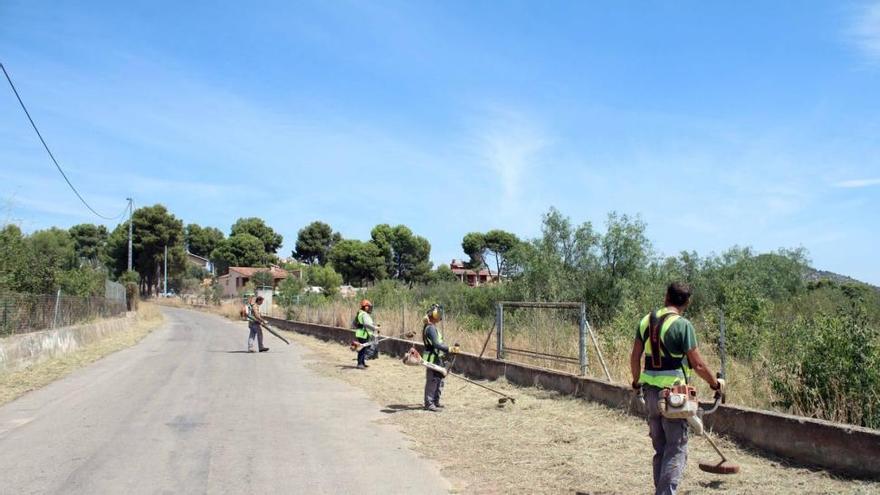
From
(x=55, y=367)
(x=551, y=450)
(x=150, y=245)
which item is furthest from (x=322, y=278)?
(x=551, y=450)

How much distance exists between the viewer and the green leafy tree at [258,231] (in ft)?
318

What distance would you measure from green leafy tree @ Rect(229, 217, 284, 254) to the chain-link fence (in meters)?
73.4

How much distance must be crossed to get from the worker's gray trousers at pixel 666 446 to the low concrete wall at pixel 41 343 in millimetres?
13492

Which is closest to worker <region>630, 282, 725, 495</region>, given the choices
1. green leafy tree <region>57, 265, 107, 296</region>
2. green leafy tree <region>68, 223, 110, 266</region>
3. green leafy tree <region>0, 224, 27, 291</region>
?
green leafy tree <region>0, 224, 27, 291</region>

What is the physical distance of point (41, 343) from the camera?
16672 mm

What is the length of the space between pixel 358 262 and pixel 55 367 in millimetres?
61776

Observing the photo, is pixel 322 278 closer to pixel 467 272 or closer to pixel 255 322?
pixel 467 272

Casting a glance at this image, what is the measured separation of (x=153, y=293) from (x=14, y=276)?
196 feet

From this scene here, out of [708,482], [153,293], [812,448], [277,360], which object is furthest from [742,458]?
[153,293]

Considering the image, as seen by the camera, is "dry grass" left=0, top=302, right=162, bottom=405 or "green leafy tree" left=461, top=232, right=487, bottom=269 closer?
"dry grass" left=0, top=302, right=162, bottom=405

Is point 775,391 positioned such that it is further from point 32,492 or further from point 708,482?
point 32,492

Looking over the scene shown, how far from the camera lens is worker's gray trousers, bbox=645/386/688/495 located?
521 centimetres

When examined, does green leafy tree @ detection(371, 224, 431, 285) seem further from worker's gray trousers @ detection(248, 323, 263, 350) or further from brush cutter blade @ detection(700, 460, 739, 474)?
brush cutter blade @ detection(700, 460, 739, 474)

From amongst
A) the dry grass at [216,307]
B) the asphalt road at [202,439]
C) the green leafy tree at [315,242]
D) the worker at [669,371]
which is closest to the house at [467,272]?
the green leafy tree at [315,242]
